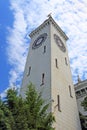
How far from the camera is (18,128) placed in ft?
33.9

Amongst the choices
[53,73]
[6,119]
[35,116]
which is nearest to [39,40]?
[53,73]

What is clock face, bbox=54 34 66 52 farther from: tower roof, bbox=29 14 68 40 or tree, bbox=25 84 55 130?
tree, bbox=25 84 55 130

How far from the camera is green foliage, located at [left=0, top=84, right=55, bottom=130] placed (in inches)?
406

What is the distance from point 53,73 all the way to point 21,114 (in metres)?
10.6

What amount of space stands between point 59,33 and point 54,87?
40.6 feet

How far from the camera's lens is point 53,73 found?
20938 millimetres

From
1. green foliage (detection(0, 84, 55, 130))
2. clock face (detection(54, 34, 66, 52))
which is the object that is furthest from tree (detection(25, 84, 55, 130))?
clock face (detection(54, 34, 66, 52))

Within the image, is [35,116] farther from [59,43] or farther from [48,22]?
[48,22]

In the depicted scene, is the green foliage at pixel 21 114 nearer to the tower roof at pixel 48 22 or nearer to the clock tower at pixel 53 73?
the clock tower at pixel 53 73

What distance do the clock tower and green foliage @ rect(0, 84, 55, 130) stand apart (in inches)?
225

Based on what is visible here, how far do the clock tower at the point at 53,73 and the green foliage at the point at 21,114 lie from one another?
5703 mm

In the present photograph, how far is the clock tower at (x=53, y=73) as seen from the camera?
61.2 feet

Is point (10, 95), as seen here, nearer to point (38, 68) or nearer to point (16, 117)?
point (16, 117)

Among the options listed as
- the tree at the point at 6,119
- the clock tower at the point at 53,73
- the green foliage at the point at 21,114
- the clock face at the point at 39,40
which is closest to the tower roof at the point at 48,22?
the clock tower at the point at 53,73
